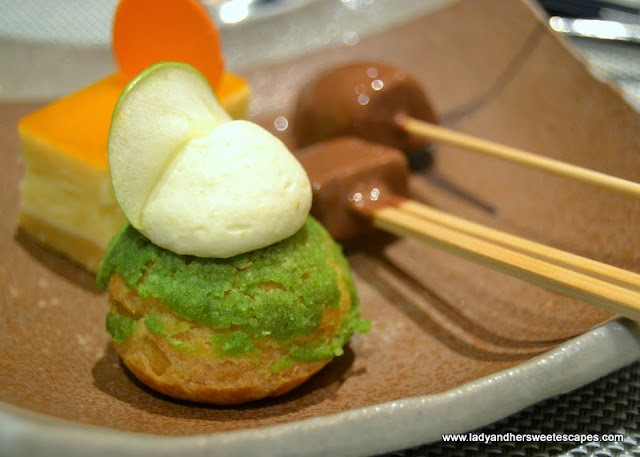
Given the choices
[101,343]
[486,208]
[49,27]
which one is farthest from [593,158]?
[49,27]

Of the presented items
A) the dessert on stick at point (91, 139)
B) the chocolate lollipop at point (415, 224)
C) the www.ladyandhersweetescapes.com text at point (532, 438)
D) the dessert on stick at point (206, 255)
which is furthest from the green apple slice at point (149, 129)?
the www.ladyandhersweetescapes.com text at point (532, 438)

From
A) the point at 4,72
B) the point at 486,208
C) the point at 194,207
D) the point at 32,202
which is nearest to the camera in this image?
the point at 194,207

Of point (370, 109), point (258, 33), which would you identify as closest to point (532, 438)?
point (370, 109)

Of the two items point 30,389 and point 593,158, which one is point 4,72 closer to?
point 30,389

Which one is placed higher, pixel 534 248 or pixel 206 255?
pixel 206 255

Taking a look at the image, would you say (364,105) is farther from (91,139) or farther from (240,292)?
(240,292)

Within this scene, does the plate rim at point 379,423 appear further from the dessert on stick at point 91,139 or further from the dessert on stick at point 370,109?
the dessert on stick at point 370,109

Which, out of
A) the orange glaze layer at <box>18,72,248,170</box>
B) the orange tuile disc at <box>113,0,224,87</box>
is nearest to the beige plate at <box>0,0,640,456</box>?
the orange glaze layer at <box>18,72,248,170</box>
